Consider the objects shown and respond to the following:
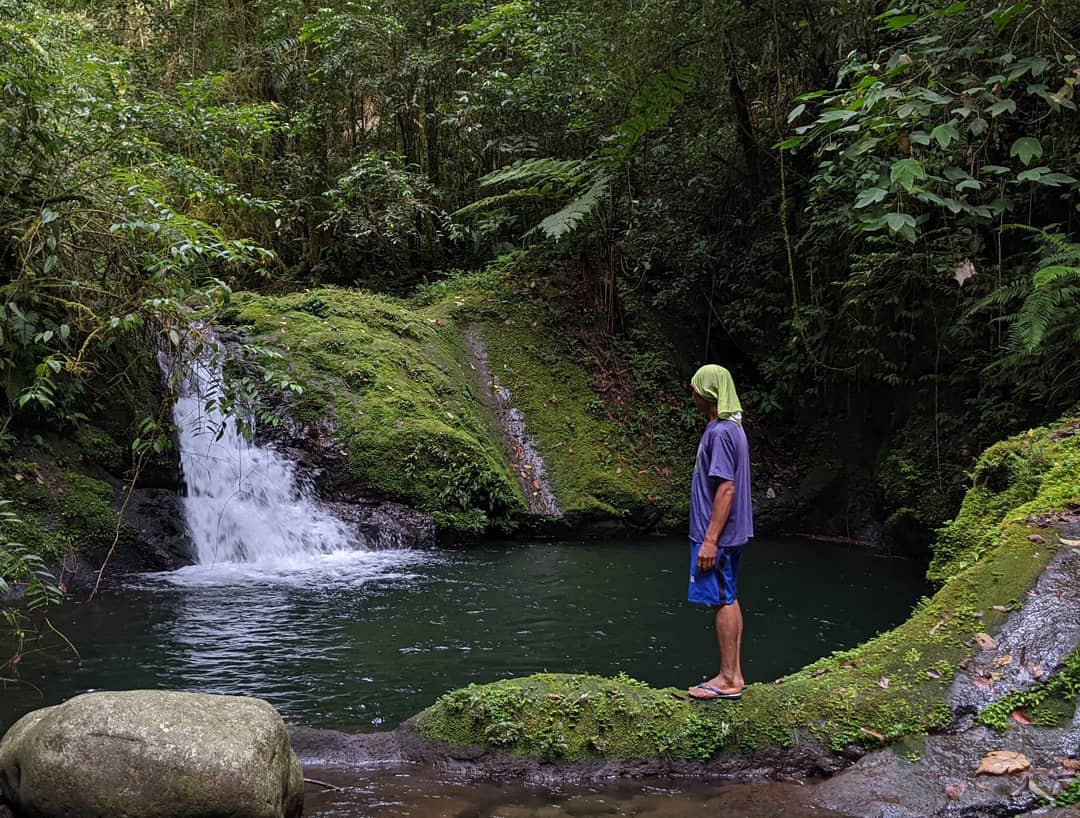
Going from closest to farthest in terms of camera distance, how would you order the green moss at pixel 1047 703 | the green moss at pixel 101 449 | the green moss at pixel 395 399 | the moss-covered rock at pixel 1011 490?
the green moss at pixel 1047 703, the moss-covered rock at pixel 1011 490, the green moss at pixel 101 449, the green moss at pixel 395 399

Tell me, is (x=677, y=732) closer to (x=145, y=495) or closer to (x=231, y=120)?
(x=145, y=495)

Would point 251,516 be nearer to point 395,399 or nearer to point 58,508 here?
point 58,508

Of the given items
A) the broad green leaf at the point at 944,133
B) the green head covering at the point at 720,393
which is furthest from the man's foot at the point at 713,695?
the broad green leaf at the point at 944,133

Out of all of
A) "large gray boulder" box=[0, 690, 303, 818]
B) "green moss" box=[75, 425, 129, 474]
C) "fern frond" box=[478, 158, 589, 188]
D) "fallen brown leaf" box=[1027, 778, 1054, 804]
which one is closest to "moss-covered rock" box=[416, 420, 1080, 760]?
"fallen brown leaf" box=[1027, 778, 1054, 804]

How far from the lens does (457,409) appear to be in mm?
11633

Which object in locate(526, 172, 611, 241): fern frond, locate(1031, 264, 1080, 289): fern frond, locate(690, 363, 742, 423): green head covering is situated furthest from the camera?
locate(526, 172, 611, 241): fern frond

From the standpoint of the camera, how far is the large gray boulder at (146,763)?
3.33 metres

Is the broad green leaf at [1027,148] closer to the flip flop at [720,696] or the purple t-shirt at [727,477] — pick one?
the purple t-shirt at [727,477]

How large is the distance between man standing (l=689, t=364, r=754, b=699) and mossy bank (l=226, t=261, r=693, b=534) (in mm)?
6216

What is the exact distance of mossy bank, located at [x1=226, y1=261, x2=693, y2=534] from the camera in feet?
34.4

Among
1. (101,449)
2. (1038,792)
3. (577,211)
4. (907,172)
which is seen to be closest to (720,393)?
(907,172)

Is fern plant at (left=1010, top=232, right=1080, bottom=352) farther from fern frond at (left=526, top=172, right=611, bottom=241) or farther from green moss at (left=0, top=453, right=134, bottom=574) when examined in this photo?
green moss at (left=0, top=453, right=134, bottom=574)

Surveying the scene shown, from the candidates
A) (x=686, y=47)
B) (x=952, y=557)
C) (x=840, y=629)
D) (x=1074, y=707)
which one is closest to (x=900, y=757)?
(x=1074, y=707)

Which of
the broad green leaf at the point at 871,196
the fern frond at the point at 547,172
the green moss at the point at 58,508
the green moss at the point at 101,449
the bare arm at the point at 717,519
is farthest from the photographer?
the fern frond at the point at 547,172
